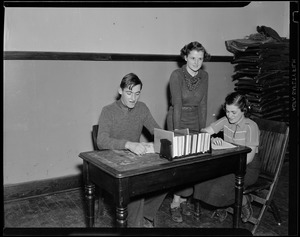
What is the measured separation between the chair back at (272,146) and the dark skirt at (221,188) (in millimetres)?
260

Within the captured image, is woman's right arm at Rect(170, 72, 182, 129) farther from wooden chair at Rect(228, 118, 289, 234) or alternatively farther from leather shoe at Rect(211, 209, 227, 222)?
leather shoe at Rect(211, 209, 227, 222)

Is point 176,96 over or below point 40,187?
over

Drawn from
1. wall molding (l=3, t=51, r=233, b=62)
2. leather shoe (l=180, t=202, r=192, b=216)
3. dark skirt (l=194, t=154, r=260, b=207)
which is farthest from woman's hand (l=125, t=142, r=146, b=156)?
wall molding (l=3, t=51, r=233, b=62)

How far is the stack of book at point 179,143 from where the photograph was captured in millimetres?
2529

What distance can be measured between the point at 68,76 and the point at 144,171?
231cm

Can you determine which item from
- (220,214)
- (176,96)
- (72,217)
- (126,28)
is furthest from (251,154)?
(126,28)

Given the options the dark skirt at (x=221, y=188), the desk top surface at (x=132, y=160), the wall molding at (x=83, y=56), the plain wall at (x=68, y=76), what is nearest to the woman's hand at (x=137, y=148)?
the desk top surface at (x=132, y=160)

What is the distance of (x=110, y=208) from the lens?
392 cm

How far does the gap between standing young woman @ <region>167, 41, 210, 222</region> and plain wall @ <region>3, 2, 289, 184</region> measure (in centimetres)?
118

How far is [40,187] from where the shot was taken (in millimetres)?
4258

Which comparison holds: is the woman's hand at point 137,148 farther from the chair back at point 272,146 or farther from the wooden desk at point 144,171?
the chair back at point 272,146

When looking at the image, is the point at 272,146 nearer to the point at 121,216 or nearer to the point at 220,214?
the point at 220,214
